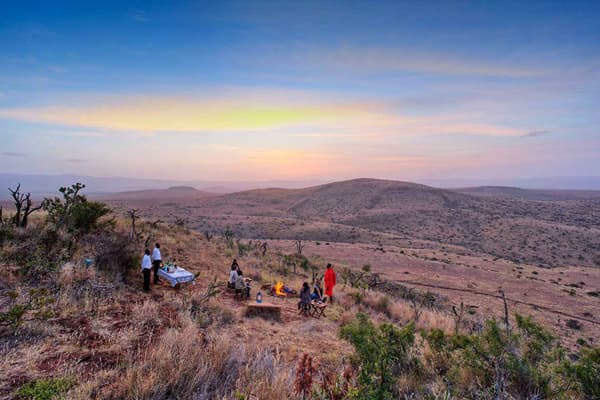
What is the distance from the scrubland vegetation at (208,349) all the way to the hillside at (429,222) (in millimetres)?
34349

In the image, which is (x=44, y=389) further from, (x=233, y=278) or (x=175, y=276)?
(x=233, y=278)

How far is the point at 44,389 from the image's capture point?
3.46 m

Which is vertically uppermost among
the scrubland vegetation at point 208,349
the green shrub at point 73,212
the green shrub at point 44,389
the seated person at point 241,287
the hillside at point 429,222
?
the green shrub at point 73,212

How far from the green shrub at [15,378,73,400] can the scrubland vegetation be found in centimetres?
2

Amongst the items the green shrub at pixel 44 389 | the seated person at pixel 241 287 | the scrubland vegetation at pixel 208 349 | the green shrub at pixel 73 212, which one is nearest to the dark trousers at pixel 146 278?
the scrubland vegetation at pixel 208 349

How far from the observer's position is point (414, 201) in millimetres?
74250

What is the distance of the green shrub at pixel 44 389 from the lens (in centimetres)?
335

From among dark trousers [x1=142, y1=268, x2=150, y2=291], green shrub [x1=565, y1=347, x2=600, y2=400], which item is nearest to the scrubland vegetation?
green shrub [x1=565, y1=347, x2=600, y2=400]

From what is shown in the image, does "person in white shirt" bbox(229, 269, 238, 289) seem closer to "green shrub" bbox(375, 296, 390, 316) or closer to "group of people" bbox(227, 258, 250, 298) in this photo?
"group of people" bbox(227, 258, 250, 298)

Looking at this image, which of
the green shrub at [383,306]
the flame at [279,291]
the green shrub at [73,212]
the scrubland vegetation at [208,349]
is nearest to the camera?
the scrubland vegetation at [208,349]

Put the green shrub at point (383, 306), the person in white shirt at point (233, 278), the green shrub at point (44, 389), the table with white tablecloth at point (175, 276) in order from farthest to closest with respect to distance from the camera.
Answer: the green shrub at point (383, 306) < the person in white shirt at point (233, 278) < the table with white tablecloth at point (175, 276) < the green shrub at point (44, 389)

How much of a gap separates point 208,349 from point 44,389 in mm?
1879

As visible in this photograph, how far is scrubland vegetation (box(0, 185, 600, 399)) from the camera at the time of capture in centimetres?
370

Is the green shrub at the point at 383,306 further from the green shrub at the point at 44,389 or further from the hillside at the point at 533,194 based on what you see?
the hillside at the point at 533,194
